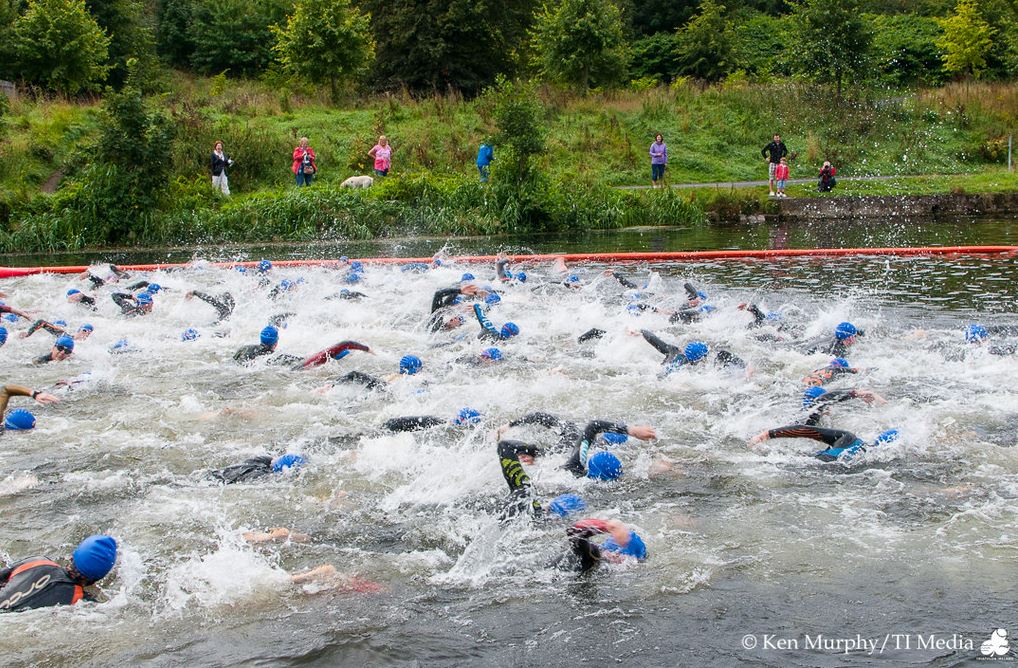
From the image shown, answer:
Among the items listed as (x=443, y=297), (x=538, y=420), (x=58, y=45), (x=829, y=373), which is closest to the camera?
(x=538, y=420)

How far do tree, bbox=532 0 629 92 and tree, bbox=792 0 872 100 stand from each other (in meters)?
6.30

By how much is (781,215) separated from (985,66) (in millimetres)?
20860

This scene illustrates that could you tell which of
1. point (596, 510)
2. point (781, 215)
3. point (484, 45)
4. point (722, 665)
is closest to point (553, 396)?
point (596, 510)

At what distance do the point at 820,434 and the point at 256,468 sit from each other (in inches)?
193

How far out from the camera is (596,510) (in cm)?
767

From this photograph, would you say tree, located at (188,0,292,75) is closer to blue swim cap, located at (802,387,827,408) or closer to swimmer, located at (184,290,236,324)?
swimmer, located at (184,290,236,324)

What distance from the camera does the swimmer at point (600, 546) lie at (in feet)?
21.5

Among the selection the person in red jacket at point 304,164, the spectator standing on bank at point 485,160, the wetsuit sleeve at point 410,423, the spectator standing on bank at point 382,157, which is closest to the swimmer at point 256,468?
the wetsuit sleeve at point 410,423

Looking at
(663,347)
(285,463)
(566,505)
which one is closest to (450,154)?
(663,347)

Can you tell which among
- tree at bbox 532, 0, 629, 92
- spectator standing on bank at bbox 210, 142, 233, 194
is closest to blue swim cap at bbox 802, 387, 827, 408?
spectator standing on bank at bbox 210, 142, 233, 194

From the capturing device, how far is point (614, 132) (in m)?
31.1

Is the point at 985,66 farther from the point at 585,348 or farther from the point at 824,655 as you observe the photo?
the point at 824,655

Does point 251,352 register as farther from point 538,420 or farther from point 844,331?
point 844,331

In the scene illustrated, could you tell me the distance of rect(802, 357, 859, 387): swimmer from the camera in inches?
409
